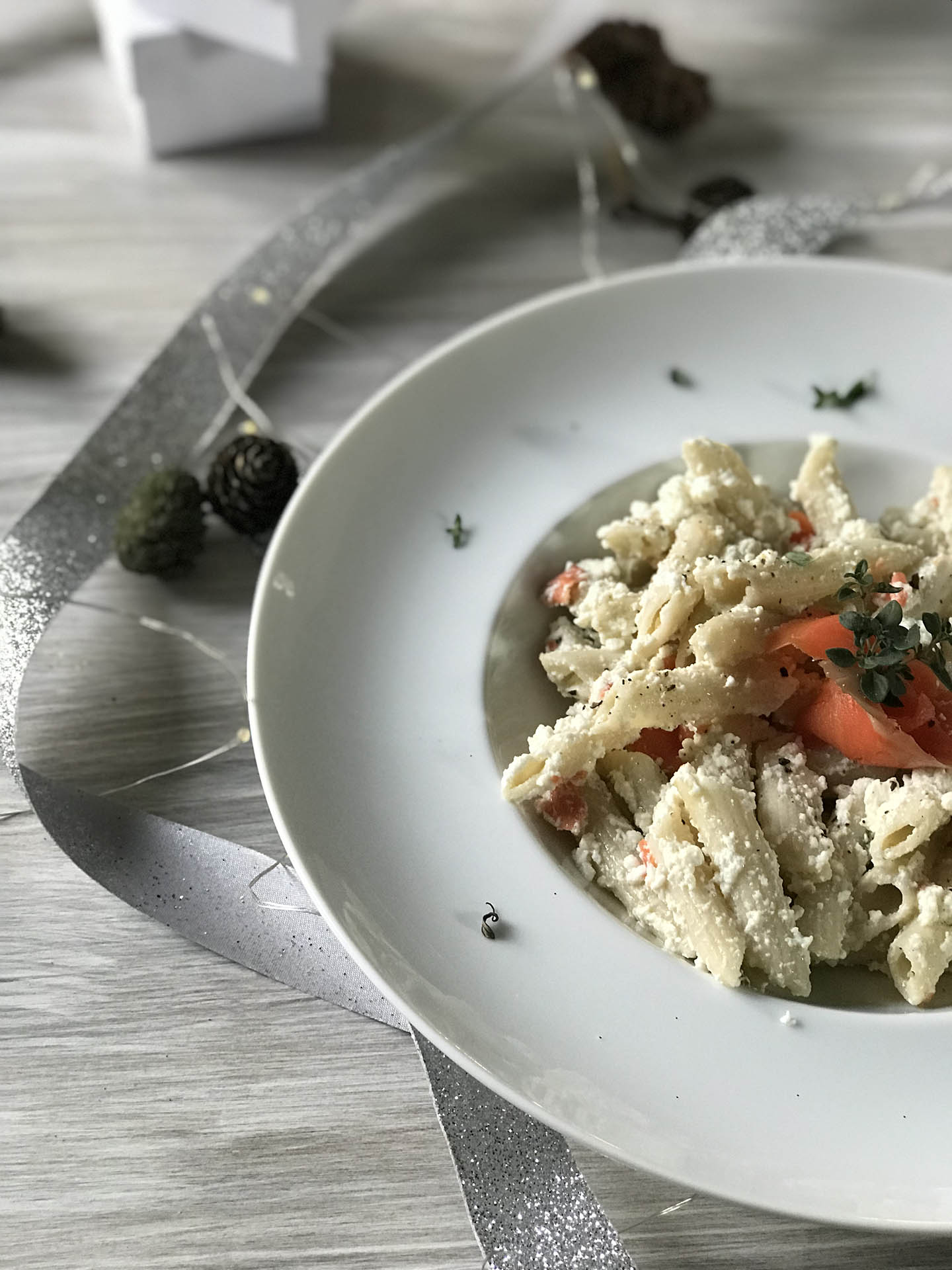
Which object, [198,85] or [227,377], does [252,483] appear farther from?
[198,85]

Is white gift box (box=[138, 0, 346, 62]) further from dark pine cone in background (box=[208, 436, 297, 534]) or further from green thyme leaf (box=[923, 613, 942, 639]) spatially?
green thyme leaf (box=[923, 613, 942, 639])

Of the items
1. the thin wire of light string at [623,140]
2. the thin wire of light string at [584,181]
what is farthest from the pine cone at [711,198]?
the thin wire of light string at [584,181]

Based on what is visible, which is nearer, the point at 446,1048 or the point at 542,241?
the point at 446,1048

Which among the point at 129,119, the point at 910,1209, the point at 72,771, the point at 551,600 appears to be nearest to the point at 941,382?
the point at 551,600

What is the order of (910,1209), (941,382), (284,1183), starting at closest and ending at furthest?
(910,1209) < (284,1183) < (941,382)

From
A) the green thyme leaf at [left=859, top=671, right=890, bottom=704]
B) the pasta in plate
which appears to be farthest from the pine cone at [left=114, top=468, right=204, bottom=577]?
the green thyme leaf at [left=859, top=671, right=890, bottom=704]

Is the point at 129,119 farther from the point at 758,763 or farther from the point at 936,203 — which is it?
the point at 758,763
